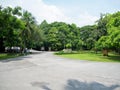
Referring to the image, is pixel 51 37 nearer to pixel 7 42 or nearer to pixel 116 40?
pixel 7 42

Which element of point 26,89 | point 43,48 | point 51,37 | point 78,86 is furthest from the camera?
point 43,48

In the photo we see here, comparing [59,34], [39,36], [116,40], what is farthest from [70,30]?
[116,40]

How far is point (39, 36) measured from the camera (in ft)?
142

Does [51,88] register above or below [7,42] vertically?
below

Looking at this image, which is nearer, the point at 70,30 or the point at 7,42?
the point at 7,42

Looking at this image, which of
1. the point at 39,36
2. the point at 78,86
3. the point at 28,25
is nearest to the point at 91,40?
the point at 39,36

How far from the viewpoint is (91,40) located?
41.9 meters

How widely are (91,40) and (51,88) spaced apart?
115 feet

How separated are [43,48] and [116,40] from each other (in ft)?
139

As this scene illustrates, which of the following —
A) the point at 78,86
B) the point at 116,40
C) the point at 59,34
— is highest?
the point at 59,34

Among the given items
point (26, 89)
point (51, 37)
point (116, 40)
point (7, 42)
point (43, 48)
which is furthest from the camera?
point (43, 48)

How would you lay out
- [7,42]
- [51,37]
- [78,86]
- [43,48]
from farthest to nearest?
[43,48] → [51,37] → [7,42] → [78,86]

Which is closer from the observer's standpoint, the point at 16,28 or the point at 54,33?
the point at 16,28

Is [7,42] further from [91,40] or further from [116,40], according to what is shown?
[116,40]
